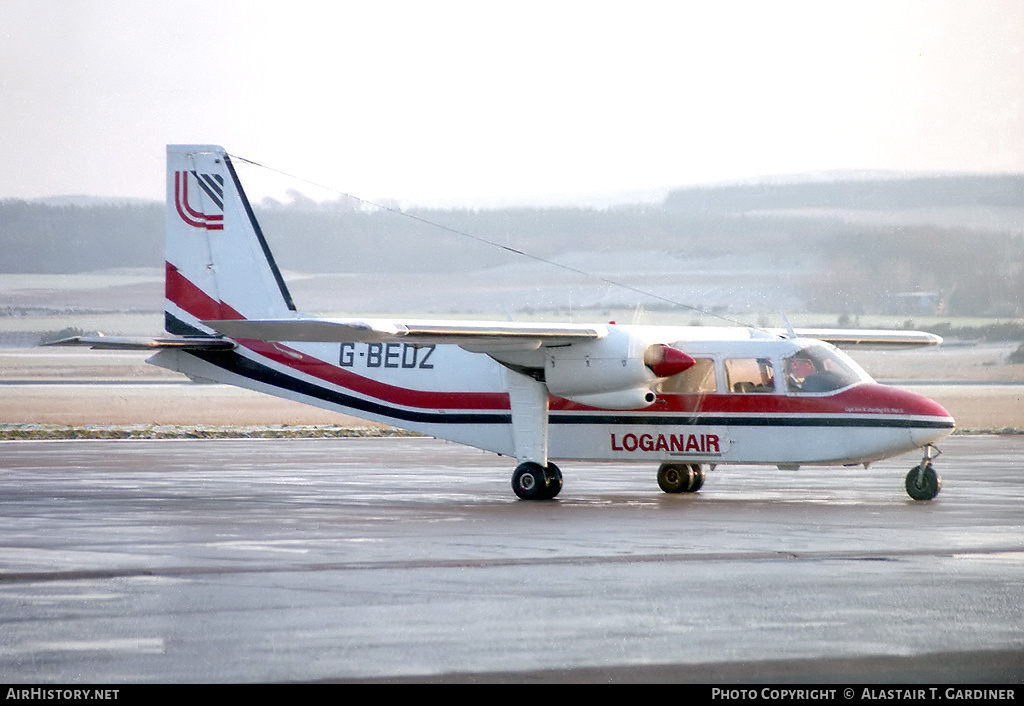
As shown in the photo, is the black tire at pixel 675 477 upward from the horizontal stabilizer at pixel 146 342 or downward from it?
downward

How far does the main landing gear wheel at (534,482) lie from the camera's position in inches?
751

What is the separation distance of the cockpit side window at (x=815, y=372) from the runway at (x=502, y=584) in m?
1.63

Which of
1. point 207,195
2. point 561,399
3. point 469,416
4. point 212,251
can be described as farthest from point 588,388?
point 207,195

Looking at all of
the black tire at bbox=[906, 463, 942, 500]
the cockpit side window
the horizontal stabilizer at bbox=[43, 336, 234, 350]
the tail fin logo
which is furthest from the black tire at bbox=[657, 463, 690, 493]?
the tail fin logo

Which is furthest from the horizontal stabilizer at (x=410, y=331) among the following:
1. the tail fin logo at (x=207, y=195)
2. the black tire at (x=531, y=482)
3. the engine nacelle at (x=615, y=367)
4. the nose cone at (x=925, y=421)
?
the tail fin logo at (x=207, y=195)

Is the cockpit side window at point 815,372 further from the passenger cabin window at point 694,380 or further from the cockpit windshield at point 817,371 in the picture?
the passenger cabin window at point 694,380

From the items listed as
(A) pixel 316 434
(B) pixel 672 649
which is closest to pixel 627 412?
(B) pixel 672 649

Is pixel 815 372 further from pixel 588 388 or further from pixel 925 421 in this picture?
pixel 588 388

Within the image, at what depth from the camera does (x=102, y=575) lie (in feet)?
37.2

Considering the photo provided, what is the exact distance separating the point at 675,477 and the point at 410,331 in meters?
5.46

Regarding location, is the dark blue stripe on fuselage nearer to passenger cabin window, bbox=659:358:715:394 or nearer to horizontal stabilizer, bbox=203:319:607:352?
passenger cabin window, bbox=659:358:715:394

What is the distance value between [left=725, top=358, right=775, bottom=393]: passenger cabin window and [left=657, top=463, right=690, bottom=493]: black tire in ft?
6.64

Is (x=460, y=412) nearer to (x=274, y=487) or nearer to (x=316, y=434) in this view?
(x=274, y=487)

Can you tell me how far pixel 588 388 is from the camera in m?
19.0
